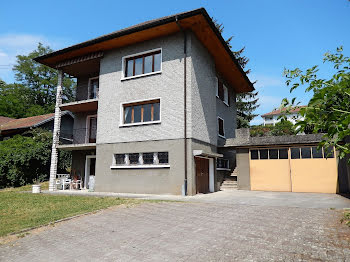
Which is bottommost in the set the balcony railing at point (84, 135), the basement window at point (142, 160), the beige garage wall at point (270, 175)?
the beige garage wall at point (270, 175)

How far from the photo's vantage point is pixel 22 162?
755 inches

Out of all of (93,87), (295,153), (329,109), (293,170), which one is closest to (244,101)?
(295,153)

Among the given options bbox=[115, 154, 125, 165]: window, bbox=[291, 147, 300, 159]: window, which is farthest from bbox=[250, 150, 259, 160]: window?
bbox=[115, 154, 125, 165]: window

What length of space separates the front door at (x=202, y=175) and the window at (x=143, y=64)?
553cm

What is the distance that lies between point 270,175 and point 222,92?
7.10 metres

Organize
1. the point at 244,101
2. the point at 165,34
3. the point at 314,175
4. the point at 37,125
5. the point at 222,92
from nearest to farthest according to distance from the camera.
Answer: the point at 165,34 < the point at 314,175 < the point at 222,92 < the point at 37,125 < the point at 244,101

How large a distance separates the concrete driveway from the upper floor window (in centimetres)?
1197

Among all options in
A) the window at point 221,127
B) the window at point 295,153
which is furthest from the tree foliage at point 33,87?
the window at point 295,153

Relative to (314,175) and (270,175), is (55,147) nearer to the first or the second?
(270,175)

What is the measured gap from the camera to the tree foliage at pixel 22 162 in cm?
1898

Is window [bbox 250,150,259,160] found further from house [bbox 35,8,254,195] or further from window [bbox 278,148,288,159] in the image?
house [bbox 35,8,254,195]

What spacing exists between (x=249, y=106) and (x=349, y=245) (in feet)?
102

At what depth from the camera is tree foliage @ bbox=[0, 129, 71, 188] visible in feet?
62.3

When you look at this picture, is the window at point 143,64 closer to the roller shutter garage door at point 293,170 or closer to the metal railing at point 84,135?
the metal railing at point 84,135
